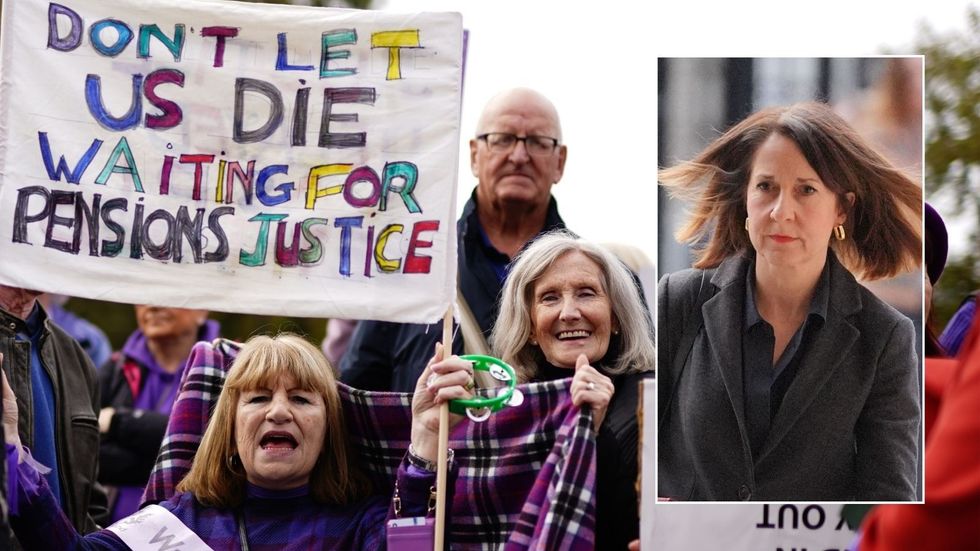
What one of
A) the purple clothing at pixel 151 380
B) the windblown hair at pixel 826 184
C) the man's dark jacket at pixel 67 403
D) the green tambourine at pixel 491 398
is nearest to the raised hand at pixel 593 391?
the green tambourine at pixel 491 398

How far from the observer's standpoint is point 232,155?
458cm

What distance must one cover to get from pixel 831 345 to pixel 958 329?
71 cm

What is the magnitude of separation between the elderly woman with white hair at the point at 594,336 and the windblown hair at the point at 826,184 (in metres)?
0.57

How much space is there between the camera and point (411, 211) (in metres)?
4.50

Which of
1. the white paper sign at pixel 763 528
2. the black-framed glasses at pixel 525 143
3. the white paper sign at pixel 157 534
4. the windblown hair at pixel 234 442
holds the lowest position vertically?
the white paper sign at pixel 157 534

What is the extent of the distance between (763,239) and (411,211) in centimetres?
109

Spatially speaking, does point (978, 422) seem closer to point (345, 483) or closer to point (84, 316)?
point (345, 483)

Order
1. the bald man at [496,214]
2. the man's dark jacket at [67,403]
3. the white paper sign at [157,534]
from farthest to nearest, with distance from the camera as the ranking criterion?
the bald man at [496,214]
the man's dark jacket at [67,403]
the white paper sign at [157,534]

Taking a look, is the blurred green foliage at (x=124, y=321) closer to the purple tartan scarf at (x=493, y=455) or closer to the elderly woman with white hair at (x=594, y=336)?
the purple tartan scarf at (x=493, y=455)

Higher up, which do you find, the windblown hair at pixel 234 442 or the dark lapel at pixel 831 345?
the dark lapel at pixel 831 345

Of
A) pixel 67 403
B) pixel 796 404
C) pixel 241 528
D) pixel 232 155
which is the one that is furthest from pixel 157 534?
pixel 796 404

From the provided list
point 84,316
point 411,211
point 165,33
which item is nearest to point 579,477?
point 411,211

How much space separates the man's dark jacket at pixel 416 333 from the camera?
5094 millimetres

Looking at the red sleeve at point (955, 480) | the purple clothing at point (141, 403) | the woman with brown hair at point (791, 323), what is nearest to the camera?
the red sleeve at point (955, 480)
